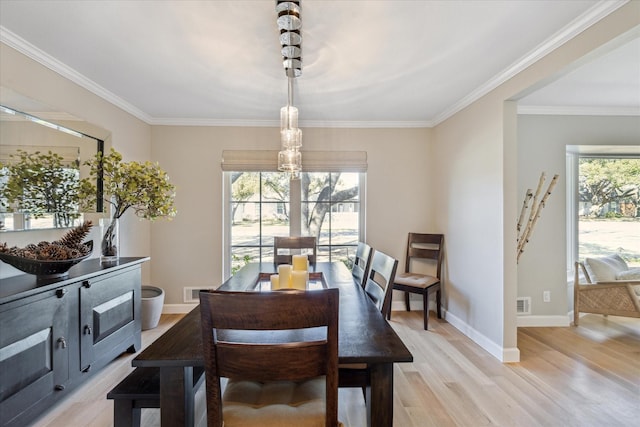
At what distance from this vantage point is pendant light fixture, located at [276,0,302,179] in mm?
1485

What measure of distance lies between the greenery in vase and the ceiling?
0.73 meters

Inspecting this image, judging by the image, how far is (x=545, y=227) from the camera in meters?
3.30

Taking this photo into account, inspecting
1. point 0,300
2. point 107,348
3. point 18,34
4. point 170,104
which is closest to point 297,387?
point 0,300

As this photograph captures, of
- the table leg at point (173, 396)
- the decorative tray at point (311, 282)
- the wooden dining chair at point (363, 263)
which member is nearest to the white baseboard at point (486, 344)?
the wooden dining chair at point (363, 263)

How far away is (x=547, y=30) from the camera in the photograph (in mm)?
1881

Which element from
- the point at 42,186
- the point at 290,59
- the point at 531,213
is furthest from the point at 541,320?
the point at 42,186

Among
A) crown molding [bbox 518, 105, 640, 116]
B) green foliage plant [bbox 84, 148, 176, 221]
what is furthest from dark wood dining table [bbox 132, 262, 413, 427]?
crown molding [bbox 518, 105, 640, 116]

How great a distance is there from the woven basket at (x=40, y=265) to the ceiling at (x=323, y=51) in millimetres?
1378

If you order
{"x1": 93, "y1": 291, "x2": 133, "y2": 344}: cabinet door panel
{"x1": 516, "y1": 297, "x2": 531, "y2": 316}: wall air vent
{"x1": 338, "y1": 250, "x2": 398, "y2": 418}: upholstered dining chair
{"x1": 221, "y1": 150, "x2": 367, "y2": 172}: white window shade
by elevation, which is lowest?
{"x1": 516, "y1": 297, "x2": 531, "y2": 316}: wall air vent

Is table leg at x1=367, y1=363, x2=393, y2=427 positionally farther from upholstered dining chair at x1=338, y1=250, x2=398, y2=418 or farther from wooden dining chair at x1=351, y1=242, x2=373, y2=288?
wooden dining chair at x1=351, y1=242, x2=373, y2=288

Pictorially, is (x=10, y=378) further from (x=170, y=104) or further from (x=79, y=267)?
(x=170, y=104)

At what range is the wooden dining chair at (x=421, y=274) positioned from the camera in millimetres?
3217

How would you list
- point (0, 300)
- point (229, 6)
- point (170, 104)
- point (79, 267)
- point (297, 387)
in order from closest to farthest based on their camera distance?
point (297, 387), point (0, 300), point (229, 6), point (79, 267), point (170, 104)

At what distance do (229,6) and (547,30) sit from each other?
6.28 ft
